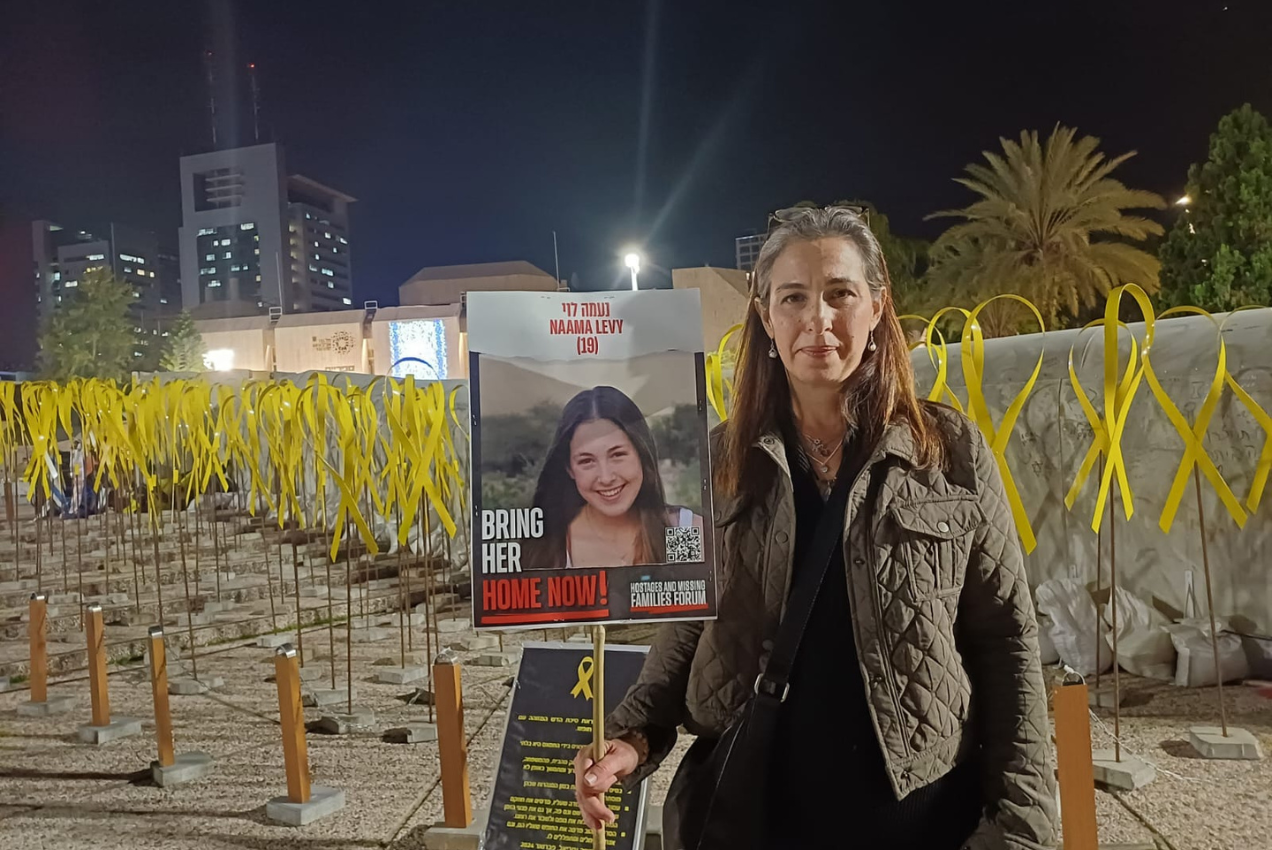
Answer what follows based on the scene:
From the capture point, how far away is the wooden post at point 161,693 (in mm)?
4145

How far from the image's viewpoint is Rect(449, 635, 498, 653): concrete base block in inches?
283

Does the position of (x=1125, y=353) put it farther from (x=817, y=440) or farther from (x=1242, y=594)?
(x=817, y=440)

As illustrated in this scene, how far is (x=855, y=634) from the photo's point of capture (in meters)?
1.50

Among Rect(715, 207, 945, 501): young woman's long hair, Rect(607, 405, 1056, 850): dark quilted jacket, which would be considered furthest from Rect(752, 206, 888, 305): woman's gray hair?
Rect(607, 405, 1056, 850): dark quilted jacket

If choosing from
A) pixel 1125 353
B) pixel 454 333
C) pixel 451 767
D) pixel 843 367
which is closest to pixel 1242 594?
pixel 1125 353

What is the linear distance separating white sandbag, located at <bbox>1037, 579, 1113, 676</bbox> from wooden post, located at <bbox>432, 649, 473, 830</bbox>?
13.6 feet

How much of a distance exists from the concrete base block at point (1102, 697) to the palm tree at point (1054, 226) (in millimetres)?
12481

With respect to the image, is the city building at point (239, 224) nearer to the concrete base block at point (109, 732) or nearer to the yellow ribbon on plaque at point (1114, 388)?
the concrete base block at point (109, 732)

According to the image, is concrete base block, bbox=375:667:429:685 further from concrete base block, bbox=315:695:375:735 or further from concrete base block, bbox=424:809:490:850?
concrete base block, bbox=424:809:490:850

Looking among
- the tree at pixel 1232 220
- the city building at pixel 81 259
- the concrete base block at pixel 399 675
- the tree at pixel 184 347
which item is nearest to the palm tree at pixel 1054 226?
the tree at pixel 1232 220

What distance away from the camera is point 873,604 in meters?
1.49

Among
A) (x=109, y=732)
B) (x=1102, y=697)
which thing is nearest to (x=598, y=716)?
(x=1102, y=697)

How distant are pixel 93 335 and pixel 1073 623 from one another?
32.6 metres

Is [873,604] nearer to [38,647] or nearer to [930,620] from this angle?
[930,620]
